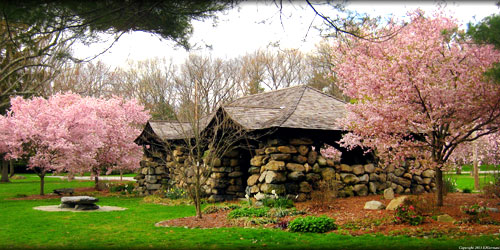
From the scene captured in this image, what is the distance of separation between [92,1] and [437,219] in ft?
22.6

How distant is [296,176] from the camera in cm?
1128

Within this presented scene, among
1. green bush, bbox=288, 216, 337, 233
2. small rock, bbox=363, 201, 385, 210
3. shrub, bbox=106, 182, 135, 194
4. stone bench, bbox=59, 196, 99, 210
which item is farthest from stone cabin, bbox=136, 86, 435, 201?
shrub, bbox=106, 182, 135, 194

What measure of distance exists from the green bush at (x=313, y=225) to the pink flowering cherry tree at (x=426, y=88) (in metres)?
2.46

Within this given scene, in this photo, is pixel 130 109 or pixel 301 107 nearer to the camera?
pixel 301 107

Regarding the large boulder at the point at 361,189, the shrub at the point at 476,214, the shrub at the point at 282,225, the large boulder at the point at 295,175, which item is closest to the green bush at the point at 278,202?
the large boulder at the point at 295,175

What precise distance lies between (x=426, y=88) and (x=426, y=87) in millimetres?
33

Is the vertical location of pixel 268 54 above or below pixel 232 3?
above

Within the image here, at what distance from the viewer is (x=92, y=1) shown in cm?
465

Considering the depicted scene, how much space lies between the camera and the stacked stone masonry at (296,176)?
37.1 ft

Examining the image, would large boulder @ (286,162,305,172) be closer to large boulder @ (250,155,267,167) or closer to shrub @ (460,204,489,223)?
large boulder @ (250,155,267,167)

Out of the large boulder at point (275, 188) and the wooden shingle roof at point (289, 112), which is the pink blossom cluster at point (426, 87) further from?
the large boulder at point (275, 188)

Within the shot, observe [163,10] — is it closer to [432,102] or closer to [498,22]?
[498,22]

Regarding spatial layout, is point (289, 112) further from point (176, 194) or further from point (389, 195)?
point (176, 194)


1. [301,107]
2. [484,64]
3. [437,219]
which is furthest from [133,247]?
[301,107]
